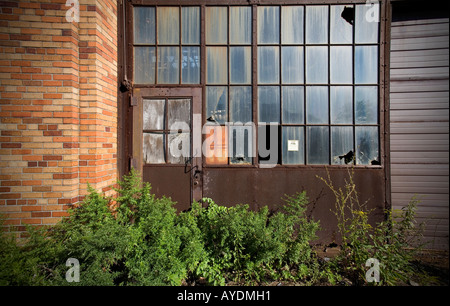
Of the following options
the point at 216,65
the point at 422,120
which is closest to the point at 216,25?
the point at 216,65

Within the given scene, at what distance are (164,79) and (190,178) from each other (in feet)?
5.72

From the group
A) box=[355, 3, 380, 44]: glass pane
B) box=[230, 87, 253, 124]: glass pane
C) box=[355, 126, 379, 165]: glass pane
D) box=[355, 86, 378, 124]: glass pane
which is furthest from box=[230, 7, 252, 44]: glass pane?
box=[355, 126, 379, 165]: glass pane

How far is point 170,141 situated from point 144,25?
6.68 ft

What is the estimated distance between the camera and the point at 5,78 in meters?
2.76

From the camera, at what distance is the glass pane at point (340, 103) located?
3.59m

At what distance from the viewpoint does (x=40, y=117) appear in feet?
9.20

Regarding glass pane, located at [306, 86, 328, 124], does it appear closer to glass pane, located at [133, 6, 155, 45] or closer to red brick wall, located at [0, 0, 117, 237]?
glass pane, located at [133, 6, 155, 45]

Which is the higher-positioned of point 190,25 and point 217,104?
point 190,25

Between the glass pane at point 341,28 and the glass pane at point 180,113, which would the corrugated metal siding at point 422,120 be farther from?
the glass pane at point 180,113

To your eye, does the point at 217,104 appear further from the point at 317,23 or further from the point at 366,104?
the point at 366,104

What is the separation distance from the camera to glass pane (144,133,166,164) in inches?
143

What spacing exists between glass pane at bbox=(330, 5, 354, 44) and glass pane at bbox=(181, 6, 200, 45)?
226cm

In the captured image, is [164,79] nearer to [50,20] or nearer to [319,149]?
[50,20]
